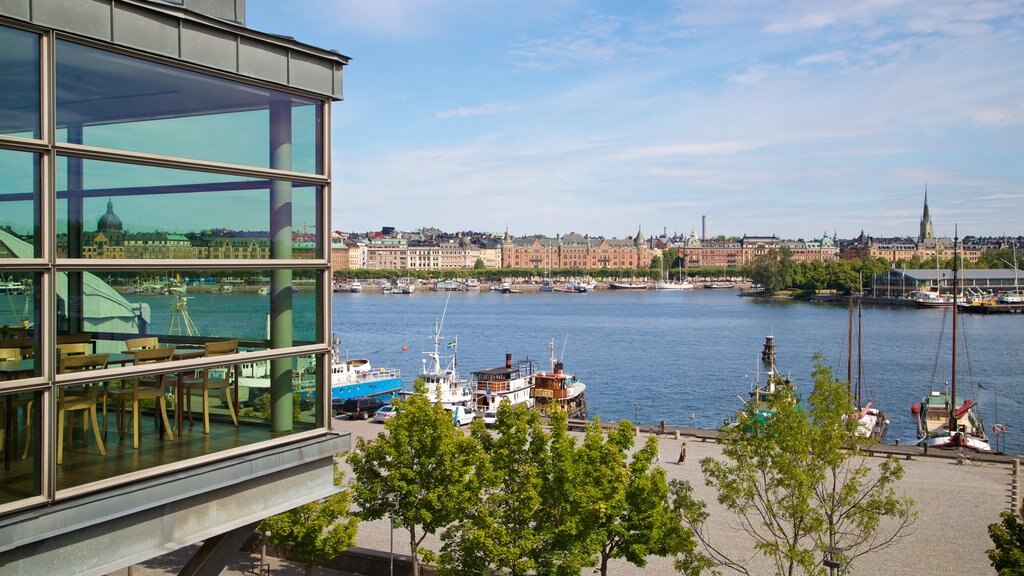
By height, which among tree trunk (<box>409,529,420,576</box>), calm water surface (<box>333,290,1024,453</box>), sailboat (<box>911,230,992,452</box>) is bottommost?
calm water surface (<box>333,290,1024,453</box>)

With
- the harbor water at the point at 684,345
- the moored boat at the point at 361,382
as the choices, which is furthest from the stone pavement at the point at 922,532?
the moored boat at the point at 361,382

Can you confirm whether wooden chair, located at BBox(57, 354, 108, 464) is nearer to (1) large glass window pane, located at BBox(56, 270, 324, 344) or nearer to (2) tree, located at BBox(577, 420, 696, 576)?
(1) large glass window pane, located at BBox(56, 270, 324, 344)

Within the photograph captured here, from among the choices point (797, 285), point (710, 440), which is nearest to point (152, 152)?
point (710, 440)

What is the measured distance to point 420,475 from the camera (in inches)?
530

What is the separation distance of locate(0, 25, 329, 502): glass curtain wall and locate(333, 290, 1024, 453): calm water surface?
3211cm

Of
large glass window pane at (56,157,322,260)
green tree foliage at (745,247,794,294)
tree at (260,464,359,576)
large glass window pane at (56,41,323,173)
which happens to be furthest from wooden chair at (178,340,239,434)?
green tree foliage at (745,247,794,294)

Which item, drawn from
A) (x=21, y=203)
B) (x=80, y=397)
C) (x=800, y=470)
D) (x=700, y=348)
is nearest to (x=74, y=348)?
(x=80, y=397)

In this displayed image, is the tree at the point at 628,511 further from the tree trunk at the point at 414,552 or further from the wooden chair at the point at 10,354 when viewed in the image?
the wooden chair at the point at 10,354

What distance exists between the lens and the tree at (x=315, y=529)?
13.0 meters

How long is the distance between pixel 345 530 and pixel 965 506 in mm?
13782

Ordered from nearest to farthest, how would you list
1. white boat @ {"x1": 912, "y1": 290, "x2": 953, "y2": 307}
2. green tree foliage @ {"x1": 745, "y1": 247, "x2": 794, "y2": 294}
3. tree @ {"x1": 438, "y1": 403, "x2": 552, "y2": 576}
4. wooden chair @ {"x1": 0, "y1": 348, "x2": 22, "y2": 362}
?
wooden chair @ {"x1": 0, "y1": 348, "x2": 22, "y2": 362}, tree @ {"x1": 438, "y1": 403, "x2": 552, "y2": 576}, white boat @ {"x1": 912, "y1": 290, "x2": 953, "y2": 307}, green tree foliage @ {"x1": 745, "y1": 247, "x2": 794, "y2": 294}

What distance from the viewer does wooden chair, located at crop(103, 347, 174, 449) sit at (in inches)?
182

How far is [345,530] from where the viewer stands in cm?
1327

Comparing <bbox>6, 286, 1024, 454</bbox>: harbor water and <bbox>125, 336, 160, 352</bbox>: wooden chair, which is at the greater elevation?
<bbox>125, 336, 160, 352</bbox>: wooden chair
